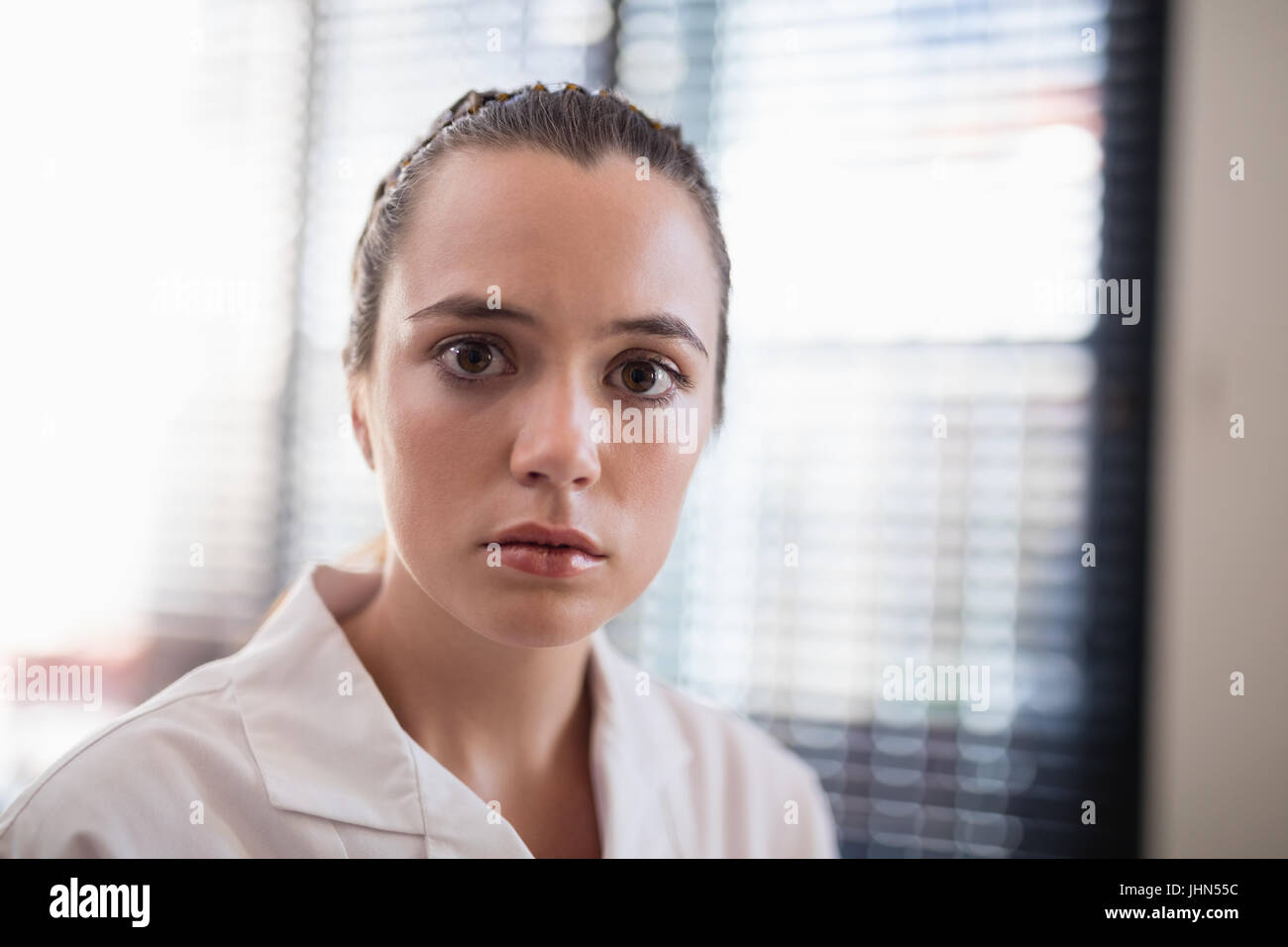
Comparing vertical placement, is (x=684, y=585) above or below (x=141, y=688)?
above

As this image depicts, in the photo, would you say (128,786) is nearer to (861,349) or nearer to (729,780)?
(729,780)

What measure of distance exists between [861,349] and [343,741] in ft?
3.58

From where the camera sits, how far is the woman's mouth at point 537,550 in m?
0.63

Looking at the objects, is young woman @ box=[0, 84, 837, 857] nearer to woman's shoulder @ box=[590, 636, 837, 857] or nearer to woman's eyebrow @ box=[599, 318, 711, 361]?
woman's eyebrow @ box=[599, 318, 711, 361]

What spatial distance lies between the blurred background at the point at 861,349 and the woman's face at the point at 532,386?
0.61 metres

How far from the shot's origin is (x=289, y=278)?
5.72ft

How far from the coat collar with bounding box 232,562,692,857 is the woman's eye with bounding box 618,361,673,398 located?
34 cm

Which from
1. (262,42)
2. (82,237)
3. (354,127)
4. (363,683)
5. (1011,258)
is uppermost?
(262,42)

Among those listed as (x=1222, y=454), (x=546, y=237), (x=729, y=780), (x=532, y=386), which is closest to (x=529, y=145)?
(x=546, y=237)

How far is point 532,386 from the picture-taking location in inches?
25.5

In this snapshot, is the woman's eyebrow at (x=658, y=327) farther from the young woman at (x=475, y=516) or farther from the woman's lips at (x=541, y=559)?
the woman's lips at (x=541, y=559)
